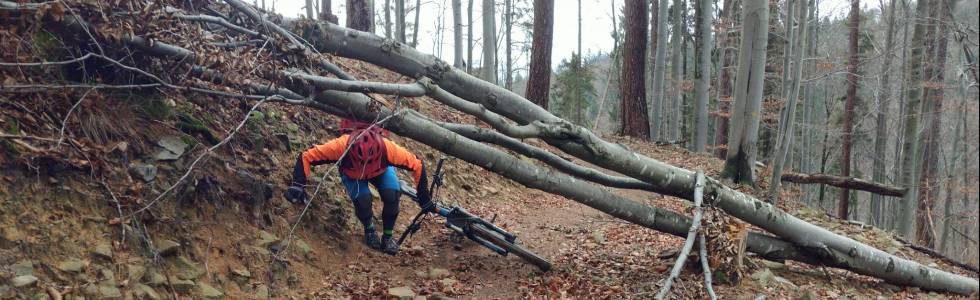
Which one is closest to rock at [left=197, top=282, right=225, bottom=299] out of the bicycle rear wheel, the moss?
the moss

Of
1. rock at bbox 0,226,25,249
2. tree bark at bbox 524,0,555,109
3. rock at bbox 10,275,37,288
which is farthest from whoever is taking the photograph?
tree bark at bbox 524,0,555,109

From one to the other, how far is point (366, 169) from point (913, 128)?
14.2 meters

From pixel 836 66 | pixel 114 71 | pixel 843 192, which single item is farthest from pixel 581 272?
pixel 843 192

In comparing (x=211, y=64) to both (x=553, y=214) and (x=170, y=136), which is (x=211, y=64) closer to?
(x=170, y=136)

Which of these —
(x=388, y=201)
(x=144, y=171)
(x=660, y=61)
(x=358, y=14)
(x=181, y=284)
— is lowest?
(x=181, y=284)

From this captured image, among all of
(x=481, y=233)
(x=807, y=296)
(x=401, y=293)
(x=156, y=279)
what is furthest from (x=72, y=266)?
(x=807, y=296)

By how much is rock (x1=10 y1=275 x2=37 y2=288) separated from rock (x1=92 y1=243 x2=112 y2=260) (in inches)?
15.6

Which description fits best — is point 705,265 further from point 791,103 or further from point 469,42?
point 469,42

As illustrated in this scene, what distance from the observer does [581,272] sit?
546cm

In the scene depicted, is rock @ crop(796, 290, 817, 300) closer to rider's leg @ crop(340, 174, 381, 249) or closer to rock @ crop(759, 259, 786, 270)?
rock @ crop(759, 259, 786, 270)

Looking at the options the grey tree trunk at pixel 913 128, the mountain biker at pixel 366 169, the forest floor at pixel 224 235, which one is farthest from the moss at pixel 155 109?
the grey tree trunk at pixel 913 128

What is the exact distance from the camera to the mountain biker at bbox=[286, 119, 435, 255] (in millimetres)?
4812

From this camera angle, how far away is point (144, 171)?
13.7 feet

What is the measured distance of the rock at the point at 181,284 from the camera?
12.1 feet
